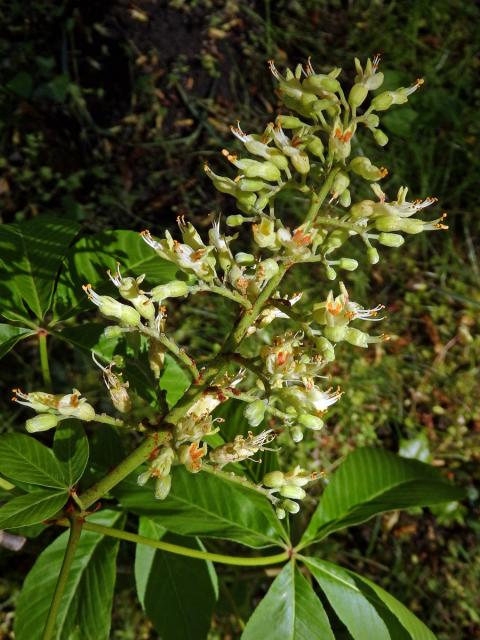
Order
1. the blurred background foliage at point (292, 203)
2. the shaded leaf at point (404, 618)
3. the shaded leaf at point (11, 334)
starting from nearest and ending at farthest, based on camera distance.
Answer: the shaded leaf at point (404, 618) < the shaded leaf at point (11, 334) < the blurred background foliage at point (292, 203)

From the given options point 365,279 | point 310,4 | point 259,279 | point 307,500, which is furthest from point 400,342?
point 259,279

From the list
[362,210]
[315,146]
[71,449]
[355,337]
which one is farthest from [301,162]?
[71,449]

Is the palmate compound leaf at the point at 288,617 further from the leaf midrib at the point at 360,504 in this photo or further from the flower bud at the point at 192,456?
the flower bud at the point at 192,456

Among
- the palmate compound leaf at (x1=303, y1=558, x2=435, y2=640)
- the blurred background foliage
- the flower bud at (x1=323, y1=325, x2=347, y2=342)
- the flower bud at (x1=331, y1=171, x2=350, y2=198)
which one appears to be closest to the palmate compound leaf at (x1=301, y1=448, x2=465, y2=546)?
the palmate compound leaf at (x1=303, y1=558, x2=435, y2=640)

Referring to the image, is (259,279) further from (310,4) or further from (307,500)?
(310,4)

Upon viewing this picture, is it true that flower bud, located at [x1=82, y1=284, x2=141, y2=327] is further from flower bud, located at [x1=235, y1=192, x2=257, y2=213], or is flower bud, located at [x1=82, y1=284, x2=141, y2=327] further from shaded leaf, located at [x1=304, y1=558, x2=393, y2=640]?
shaded leaf, located at [x1=304, y1=558, x2=393, y2=640]

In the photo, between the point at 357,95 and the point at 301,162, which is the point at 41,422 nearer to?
the point at 301,162

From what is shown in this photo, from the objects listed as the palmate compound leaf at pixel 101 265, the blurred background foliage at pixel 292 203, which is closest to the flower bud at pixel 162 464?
the palmate compound leaf at pixel 101 265
